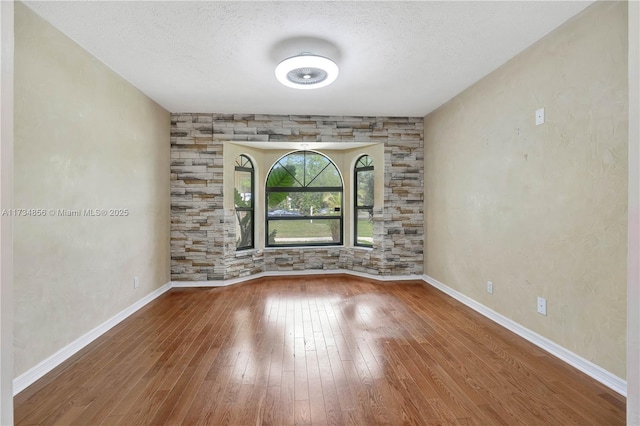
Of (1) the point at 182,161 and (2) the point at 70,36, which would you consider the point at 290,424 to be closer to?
(2) the point at 70,36

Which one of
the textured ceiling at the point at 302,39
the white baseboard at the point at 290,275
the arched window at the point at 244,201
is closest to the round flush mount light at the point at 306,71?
the textured ceiling at the point at 302,39

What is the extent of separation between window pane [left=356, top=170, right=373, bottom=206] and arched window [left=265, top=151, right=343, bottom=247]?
0.36 metres

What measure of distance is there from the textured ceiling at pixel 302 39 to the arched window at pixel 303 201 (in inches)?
76.6

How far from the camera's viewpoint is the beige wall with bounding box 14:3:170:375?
2.05 m

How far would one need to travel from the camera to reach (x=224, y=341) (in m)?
2.71

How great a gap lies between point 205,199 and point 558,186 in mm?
4214

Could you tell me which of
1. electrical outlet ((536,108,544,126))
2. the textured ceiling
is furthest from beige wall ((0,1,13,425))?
electrical outlet ((536,108,544,126))

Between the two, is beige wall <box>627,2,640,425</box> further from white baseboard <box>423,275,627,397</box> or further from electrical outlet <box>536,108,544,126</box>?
electrical outlet <box>536,108,544,126</box>

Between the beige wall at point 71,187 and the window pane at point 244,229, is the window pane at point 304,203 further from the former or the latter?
the beige wall at point 71,187

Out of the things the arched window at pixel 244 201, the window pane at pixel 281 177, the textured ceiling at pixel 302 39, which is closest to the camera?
the textured ceiling at pixel 302 39

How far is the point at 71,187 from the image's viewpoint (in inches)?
98.3

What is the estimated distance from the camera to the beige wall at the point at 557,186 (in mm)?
1976

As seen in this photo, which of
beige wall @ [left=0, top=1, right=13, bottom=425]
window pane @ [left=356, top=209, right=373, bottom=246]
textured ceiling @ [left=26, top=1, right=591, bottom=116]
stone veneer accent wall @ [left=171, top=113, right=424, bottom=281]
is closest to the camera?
beige wall @ [left=0, top=1, right=13, bottom=425]

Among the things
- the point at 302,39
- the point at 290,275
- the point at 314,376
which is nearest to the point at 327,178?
the point at 290,275
